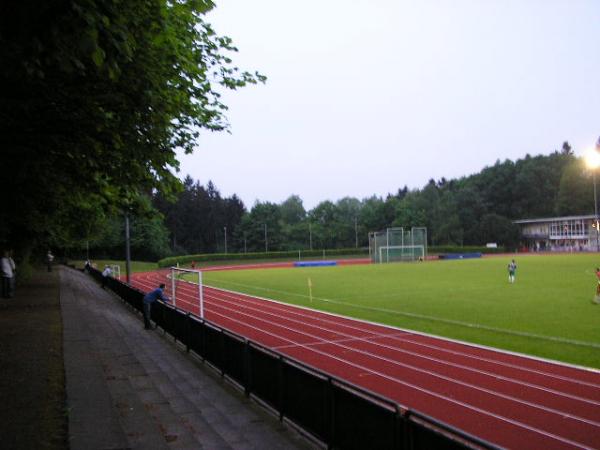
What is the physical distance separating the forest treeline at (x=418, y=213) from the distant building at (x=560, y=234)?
13.0ft

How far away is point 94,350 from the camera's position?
488 inches

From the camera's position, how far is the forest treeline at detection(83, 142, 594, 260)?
379 ft

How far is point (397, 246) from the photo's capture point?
69188 millimetres

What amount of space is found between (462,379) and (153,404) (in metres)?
5.97

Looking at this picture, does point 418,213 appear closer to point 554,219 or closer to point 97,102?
point 554,219

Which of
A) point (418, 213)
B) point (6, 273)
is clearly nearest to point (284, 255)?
point (418, 213)

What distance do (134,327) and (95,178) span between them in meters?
5.81

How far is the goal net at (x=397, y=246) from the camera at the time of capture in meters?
68.8

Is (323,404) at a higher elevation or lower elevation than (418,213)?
lower

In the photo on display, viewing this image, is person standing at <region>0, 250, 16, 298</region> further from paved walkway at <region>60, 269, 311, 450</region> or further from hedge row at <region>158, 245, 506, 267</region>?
hedge row at <region>158, 245, 506, 267</region>

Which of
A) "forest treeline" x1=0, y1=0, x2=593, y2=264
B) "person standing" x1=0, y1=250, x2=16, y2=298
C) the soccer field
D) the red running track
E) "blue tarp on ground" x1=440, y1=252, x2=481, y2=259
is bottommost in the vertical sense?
"blue tarp on ground" x1=440, y1=252, x2=481, y2=259

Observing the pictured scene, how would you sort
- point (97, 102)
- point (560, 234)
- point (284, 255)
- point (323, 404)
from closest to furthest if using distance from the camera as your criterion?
point (323, 404) → point (97, 102) → point (284, 255) → point (560, 234)

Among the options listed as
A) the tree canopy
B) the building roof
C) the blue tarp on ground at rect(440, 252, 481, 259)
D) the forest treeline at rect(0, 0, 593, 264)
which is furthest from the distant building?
the tree canopy

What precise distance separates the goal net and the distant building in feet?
122
